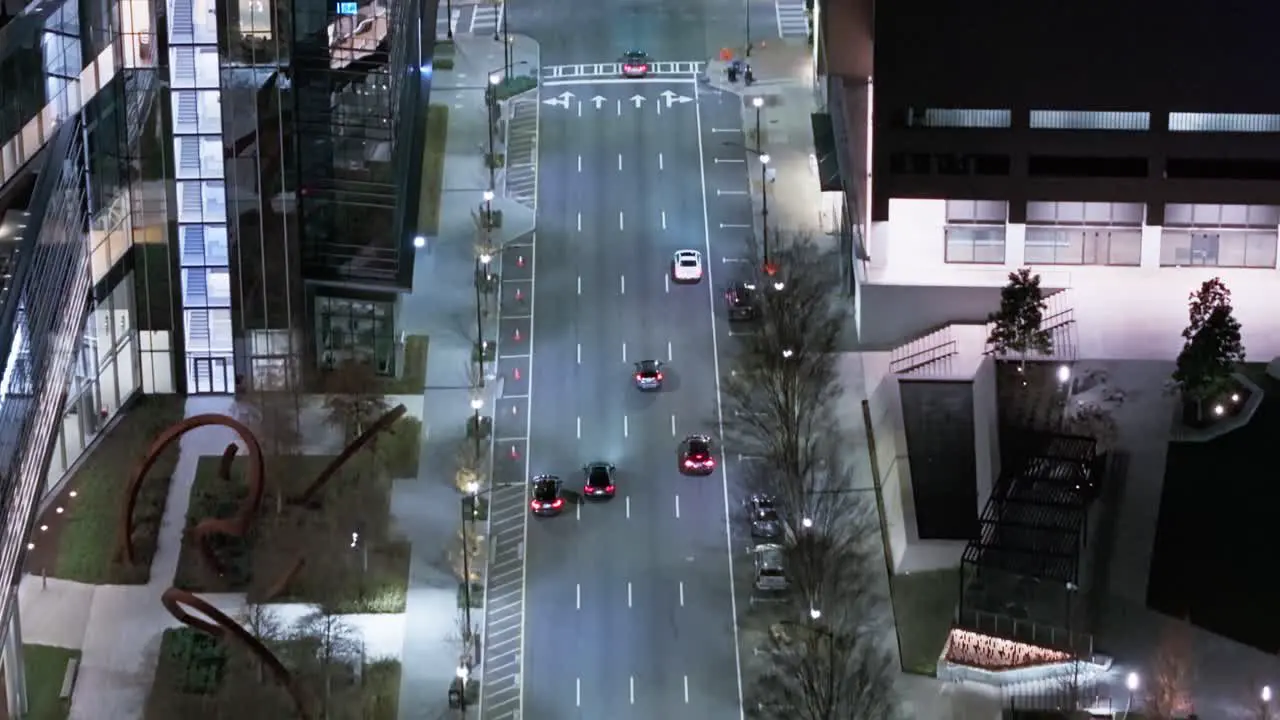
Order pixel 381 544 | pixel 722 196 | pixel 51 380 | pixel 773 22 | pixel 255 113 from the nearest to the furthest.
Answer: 1. pixel 51 380
2. pixel 381 544
3. pixel 255 113
4. pixel 722 196
5. pixel 773 22

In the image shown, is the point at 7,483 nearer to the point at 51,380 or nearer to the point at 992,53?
the point at 51,380

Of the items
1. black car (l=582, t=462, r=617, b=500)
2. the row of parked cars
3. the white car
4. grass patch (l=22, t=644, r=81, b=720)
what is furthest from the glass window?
grass patch (l=22, t=644, r=81, b=720)

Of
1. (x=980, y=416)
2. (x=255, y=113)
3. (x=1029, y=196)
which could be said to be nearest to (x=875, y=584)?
(x=980, y=416)

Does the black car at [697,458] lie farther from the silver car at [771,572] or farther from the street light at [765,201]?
the street light at [765,201]

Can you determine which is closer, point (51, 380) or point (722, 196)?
point (51, 380)

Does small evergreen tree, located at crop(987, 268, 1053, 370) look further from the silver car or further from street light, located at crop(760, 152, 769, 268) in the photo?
the silver car

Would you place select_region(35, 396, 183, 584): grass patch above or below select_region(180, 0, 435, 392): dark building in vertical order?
below

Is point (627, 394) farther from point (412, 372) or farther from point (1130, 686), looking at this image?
point (1130, 686)
